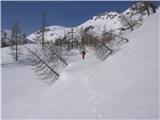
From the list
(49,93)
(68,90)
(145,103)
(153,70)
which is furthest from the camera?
(49,93)

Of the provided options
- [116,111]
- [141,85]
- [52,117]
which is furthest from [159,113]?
[52,117]

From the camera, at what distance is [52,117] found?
15062mm

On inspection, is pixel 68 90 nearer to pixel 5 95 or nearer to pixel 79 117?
pixel 79 117

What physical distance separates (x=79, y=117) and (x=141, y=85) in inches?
152

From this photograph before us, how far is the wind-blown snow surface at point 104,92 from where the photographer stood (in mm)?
12773

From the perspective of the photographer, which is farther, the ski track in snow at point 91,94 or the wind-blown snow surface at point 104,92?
the ski track in snow at point 91,94

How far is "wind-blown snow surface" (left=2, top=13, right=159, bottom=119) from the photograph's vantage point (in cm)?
1277

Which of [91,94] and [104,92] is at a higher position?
[104,92]

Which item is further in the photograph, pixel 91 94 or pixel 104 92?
pixel 91 94

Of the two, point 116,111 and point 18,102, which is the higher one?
point 116,111

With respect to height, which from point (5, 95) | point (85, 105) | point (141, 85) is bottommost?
point (5, 95)

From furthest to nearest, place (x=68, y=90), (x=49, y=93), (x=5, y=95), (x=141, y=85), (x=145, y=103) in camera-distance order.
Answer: (x=5, y=95)
(x=49, y=93)
(x=68, y=90)
(x=141, y=85)
(x=145, y=103)

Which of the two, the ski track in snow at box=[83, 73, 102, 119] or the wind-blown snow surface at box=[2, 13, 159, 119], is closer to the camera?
the wind-blown snow surface at box=[2, 13, 159, 119]

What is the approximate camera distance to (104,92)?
1557 cm
